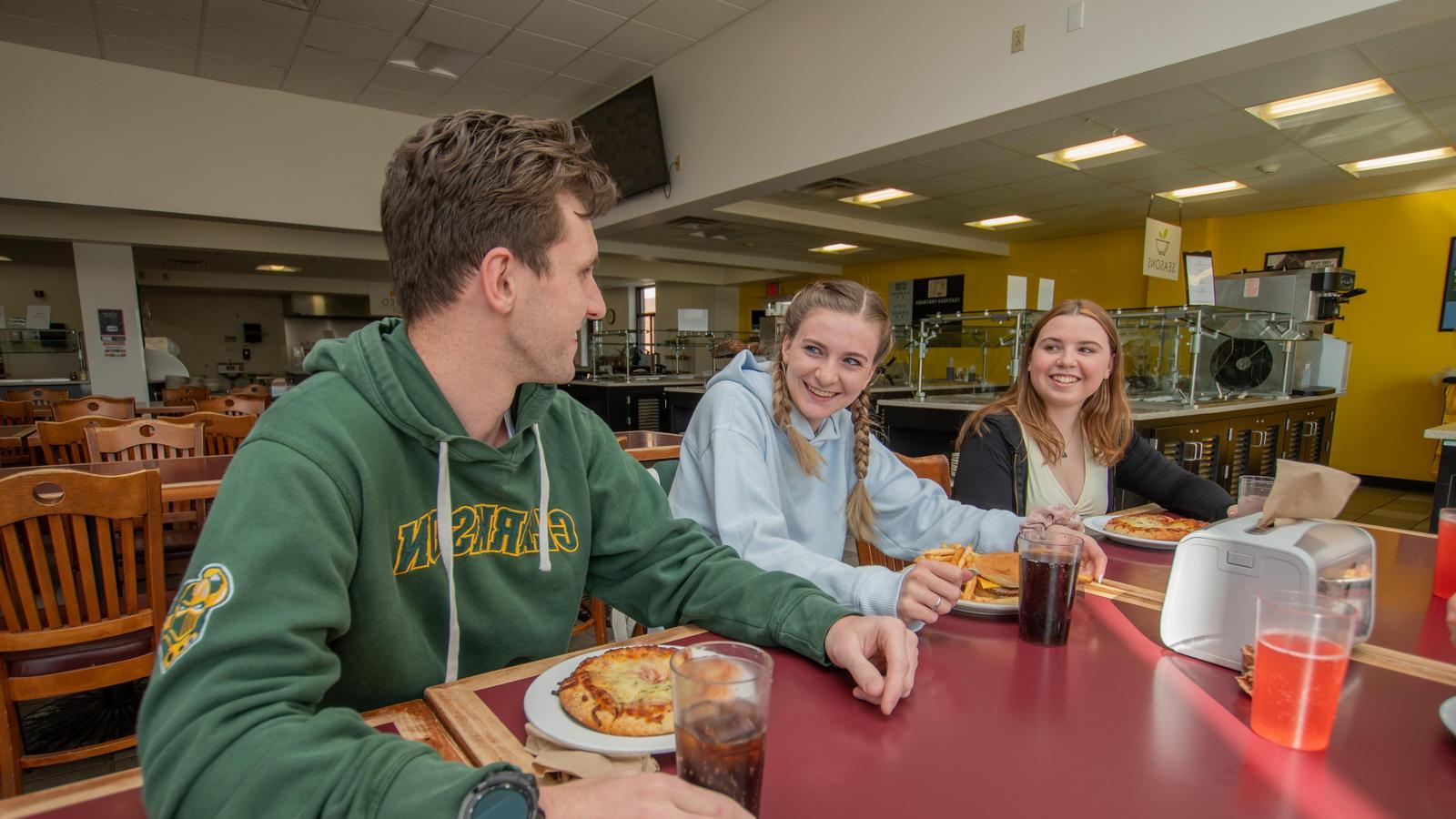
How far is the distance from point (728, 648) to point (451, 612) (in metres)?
0.46

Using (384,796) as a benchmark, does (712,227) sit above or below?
above

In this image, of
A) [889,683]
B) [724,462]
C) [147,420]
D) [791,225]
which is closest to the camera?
[889,683]

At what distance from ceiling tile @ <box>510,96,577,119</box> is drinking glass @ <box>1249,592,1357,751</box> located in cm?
664

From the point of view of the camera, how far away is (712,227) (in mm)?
8734

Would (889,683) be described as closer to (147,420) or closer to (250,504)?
(250,504)

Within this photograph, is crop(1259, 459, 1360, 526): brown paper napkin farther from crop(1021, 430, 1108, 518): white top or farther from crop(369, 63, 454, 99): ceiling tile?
crop(369, 63, 454, 99): ceiling tile

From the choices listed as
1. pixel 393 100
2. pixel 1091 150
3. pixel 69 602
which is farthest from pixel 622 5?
pixel 69 602

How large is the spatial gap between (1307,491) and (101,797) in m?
1.44

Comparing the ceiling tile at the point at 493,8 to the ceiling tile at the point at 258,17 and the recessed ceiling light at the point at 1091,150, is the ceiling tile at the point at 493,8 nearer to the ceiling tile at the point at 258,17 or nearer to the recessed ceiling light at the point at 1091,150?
the ceiling tile at the point at 258,17

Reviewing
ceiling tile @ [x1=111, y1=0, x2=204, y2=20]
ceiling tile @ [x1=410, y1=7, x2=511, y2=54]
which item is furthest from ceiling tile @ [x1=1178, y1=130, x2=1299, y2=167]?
ceiling tile @ [x1=111, y1=0, x2=204, y2=20]

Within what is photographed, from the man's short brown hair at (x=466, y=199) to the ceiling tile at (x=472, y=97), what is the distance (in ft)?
19.2

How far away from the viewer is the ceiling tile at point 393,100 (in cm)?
616

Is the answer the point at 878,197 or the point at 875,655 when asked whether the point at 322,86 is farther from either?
the point at 875,655

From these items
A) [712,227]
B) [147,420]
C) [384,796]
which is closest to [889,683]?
[384,796]
